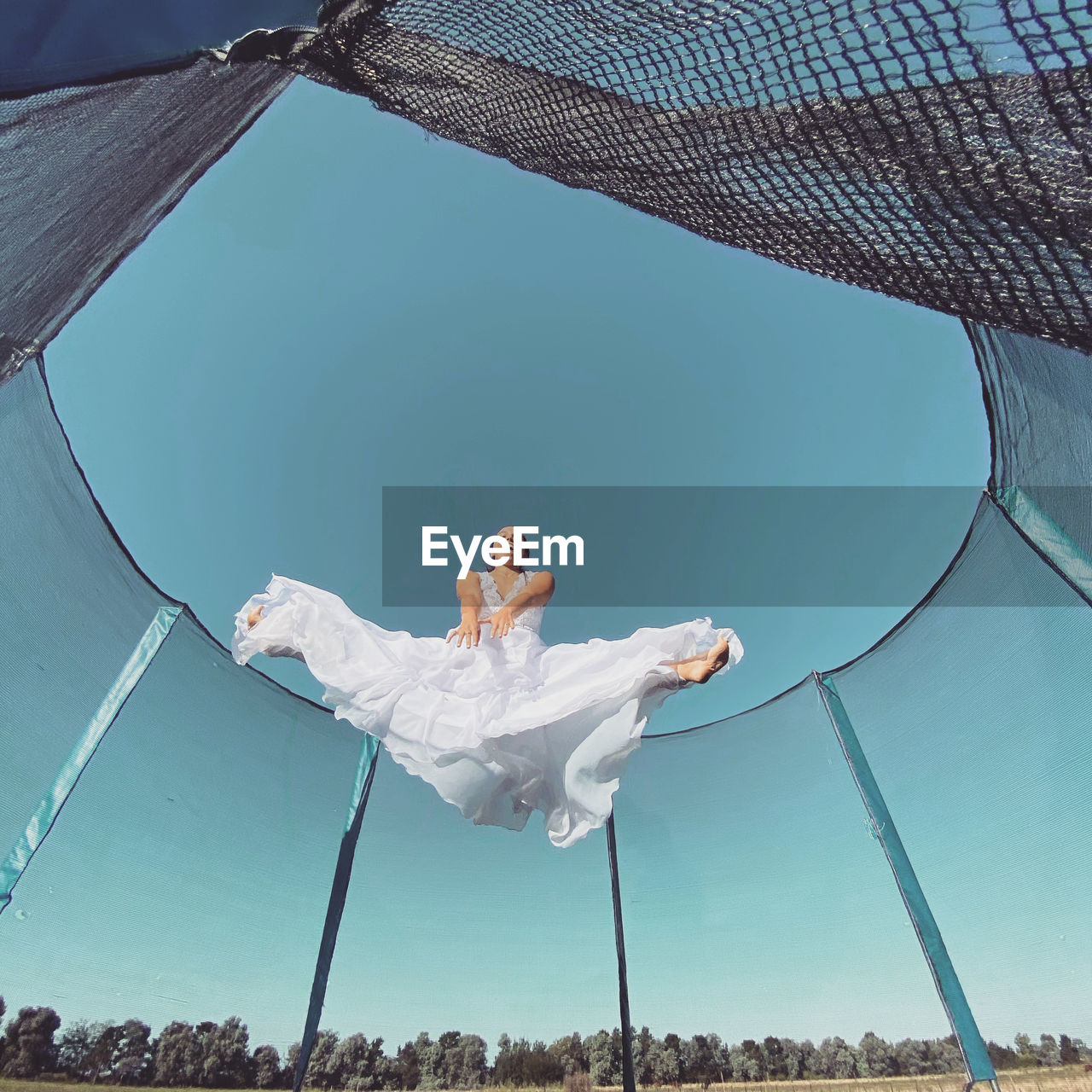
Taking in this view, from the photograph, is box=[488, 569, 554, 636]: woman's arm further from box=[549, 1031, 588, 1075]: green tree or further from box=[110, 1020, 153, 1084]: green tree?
box=[549, 1031, 588, 1075]: green tree

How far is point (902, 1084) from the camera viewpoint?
355 cm

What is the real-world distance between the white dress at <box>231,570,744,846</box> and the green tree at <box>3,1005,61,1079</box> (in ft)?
7.07

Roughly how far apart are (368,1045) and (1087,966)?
12.7ft

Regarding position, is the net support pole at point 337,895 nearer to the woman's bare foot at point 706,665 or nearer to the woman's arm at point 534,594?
the woman's arm at point 534,594

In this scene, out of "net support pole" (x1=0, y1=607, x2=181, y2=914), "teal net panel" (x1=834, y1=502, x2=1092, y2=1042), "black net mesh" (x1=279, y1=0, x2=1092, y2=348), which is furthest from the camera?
"teal net panel" (x1=834, y1=502, x2=1092, y2=1042)

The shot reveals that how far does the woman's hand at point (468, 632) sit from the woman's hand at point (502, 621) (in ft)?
0.17

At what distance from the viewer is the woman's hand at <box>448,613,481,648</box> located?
2.01 m

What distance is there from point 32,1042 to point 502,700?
304 cm

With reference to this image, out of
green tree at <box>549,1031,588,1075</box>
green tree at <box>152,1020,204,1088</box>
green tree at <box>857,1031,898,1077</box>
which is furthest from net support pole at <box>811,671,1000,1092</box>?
green tree at <box>152,1020,204,1088</box>

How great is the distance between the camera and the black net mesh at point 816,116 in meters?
1.05

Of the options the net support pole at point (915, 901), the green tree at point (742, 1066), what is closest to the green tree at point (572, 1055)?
the green tree at point (742, 1066)

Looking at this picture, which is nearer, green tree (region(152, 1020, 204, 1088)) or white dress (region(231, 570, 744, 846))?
white dress (region(231, 570, 744, 846))

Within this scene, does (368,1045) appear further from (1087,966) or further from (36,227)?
(36,227)

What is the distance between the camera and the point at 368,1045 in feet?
13.4
